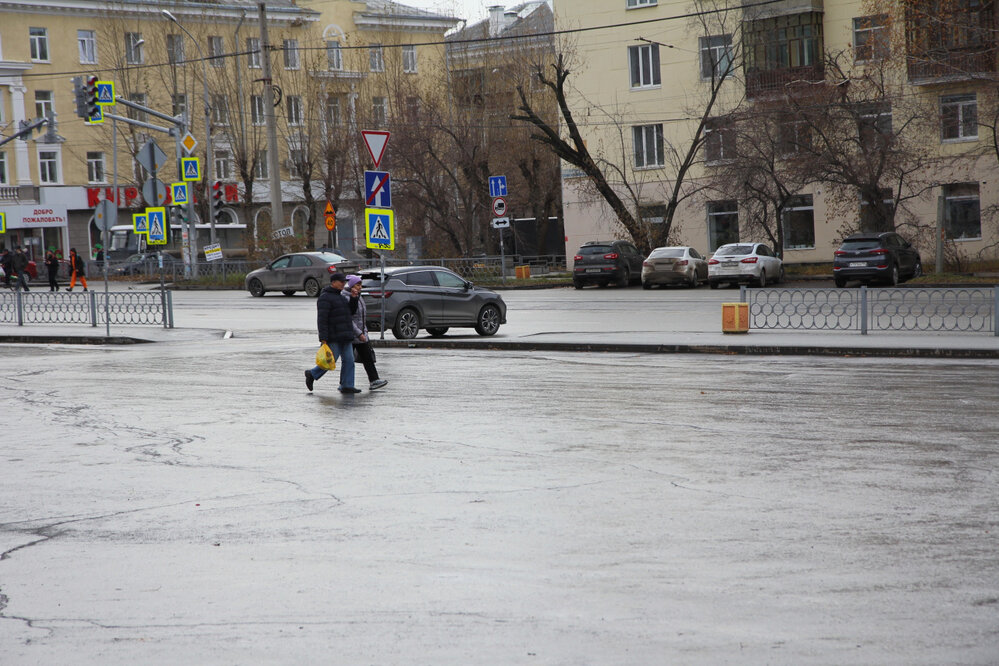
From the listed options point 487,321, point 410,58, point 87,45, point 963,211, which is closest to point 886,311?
point 487,321

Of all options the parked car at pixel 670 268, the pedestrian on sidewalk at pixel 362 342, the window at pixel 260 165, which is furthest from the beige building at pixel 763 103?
the pedestrian on sidewalk at pixel 362 342

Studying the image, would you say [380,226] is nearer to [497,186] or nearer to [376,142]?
[376,142]

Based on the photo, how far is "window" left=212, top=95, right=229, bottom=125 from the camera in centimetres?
5912

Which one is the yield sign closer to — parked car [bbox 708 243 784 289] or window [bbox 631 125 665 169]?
Answer: parked car [bbox 708 243 784 289]

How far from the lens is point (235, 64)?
5897cm

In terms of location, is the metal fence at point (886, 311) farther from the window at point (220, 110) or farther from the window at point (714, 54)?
the window at point (220, 110)

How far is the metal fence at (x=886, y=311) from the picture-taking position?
19.6m

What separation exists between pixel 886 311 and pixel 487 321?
292 inches

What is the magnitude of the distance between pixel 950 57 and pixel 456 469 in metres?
34.6

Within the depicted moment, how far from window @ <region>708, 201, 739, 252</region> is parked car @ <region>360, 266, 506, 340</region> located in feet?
88.6

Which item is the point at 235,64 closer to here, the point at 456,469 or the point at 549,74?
the point at 549,74

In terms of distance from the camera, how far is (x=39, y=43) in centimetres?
6103

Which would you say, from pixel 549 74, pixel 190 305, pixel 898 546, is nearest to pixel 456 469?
pixel 898 546

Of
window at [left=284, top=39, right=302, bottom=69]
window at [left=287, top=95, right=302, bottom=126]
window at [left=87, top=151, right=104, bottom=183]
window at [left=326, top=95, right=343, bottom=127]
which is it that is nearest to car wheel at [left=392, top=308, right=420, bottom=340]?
window at [left=326, top=95, right=343, bottom=127]
